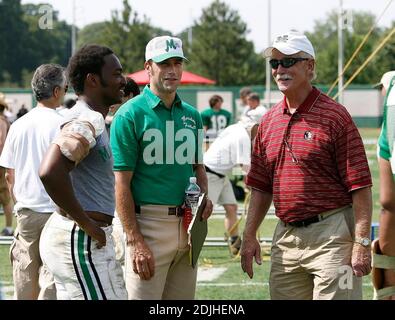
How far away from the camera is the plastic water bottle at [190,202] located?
579cm

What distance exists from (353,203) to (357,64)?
178 feet

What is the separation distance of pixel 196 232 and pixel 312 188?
0.81 metres

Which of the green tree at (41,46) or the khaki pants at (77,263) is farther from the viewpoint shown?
the green tree at (41,46)

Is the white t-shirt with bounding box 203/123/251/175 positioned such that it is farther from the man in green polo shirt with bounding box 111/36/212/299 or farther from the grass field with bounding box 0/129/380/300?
the man in green polo shirt with bounding box 111/36/212/299

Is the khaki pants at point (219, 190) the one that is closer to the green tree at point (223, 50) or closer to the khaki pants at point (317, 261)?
the khaki pants at point (317, 261)

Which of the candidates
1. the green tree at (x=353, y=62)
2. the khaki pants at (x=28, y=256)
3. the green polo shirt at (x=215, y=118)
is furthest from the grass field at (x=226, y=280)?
the green tree at (x=353, y=62)

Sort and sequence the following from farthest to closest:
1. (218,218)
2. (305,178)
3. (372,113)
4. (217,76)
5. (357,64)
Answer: (217,76), (357,64), (372,113), (218,218), (305,178)

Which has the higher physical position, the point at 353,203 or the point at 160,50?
the point at 160,50

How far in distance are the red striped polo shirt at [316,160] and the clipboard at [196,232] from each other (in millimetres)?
496

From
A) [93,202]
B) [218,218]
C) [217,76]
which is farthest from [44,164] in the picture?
[217,76]

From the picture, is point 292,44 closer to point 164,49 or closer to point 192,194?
point 164,49

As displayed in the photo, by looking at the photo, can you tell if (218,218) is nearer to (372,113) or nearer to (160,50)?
(160,50)

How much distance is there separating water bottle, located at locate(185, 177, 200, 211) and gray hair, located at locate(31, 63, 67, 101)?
77.9 inches

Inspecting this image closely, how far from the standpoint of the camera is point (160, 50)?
589 centimetres
